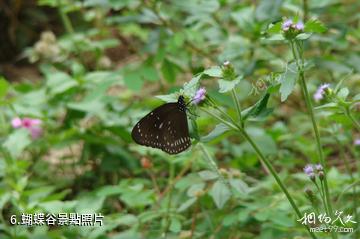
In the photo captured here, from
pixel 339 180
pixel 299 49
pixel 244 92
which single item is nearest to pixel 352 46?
pixel 244 92

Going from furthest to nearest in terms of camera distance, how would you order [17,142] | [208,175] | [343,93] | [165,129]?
[17,142] < [208,175] < [165,129] < [343,93]

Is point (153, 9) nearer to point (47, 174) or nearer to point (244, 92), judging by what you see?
point (244, 92)

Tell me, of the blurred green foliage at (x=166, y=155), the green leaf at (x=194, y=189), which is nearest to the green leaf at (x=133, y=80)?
the blurred green foliage at (x=166, y=155)

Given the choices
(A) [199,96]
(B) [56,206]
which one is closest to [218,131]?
(A) [199,96]

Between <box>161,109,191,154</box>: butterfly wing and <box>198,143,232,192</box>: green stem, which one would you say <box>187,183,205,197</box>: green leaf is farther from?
<box>161,109,191,154</box>: butterfly wing

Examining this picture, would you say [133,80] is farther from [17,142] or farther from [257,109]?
[257,109]
